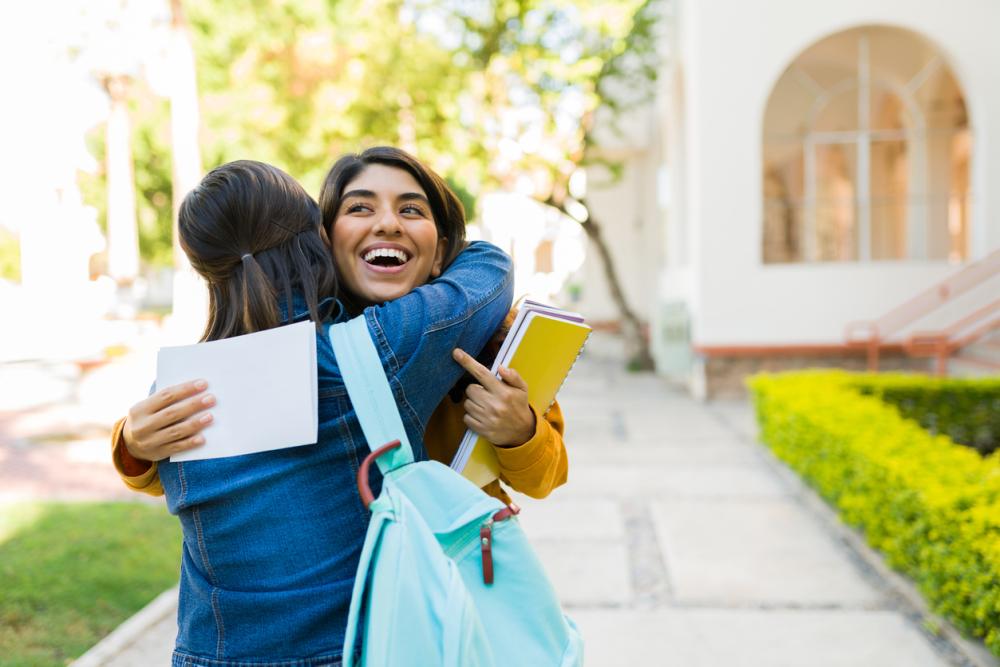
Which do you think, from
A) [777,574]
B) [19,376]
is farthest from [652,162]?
[777,574]

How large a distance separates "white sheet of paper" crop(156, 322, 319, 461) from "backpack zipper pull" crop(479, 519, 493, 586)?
0.30 meters

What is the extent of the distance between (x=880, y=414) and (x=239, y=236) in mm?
4738

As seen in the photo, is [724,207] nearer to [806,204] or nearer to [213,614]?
[806,204]

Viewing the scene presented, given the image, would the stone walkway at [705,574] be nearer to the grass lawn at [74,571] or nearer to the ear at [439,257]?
the grass lawn at [74,571]

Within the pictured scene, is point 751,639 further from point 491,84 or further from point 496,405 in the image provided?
point 491,84

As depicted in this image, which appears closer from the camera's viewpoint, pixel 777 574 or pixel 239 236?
pixel 239 236

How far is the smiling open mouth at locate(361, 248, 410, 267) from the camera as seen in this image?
1.62 m

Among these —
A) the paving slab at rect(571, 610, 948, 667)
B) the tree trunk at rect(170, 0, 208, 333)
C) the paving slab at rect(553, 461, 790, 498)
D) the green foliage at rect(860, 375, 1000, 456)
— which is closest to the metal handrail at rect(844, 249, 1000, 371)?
the green foliage at rect(860, 375, 1000, 456)

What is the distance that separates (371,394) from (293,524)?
0.81ft

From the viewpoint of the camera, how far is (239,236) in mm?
1376

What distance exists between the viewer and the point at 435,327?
139 centimetres

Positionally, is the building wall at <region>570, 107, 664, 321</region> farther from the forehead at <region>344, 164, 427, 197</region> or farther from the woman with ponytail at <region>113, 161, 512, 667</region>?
the woman with ponytail at <region>113, 161, 512, 667</region>

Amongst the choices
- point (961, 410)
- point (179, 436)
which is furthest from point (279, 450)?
point (961, 410)

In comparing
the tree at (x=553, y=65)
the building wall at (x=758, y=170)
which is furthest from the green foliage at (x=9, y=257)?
the building wall at (x=758, y=170)
